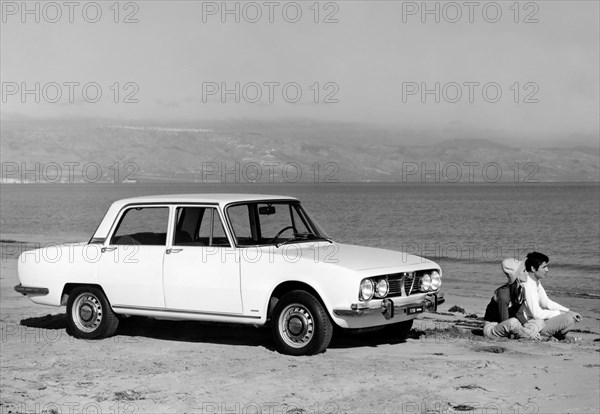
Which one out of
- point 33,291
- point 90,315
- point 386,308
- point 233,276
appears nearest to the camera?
point 386,308

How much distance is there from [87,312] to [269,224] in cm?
270

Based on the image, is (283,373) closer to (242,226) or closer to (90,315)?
(242,226)

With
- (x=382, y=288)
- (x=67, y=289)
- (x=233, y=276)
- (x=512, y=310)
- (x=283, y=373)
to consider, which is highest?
(x=233, y=276)

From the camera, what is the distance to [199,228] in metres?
11.5

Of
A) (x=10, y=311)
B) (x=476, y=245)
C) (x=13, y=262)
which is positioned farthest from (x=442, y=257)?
(x=10, y=311)

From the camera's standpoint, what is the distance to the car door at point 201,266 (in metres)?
10.8

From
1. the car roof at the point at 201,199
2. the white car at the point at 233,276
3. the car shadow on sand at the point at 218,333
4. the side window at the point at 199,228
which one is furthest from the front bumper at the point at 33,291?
the side window at the point at 199,228

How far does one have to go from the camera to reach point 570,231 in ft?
228

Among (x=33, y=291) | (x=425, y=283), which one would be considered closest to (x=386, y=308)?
(x=425, y=283)

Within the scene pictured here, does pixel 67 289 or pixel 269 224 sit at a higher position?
pixel 269 224

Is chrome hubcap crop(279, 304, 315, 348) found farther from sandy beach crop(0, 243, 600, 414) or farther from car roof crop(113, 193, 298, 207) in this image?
car roof crop(113, 193, 298, 207)

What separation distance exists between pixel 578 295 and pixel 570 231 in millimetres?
46484

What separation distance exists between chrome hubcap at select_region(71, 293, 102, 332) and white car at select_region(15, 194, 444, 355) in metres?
0.01

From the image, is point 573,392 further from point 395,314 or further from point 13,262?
point 13,262
